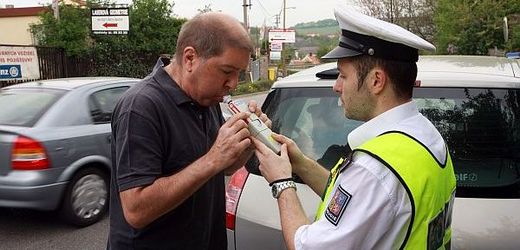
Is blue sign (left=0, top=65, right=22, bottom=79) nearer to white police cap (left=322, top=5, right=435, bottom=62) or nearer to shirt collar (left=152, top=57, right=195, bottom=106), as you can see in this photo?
shirt collar (left=152, top=57, right=195, bottom=106)

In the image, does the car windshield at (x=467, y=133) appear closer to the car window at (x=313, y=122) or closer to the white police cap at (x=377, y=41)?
the car window at (x=313, y=122)

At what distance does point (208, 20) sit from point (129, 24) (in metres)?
19.8

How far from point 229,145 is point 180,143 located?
24cm

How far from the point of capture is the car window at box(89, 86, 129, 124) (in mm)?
5441

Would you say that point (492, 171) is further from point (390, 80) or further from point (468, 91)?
point (390, 80)

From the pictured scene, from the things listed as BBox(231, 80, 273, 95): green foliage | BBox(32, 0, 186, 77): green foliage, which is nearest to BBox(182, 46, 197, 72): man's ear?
BBox(32, 0, 186, 77): green foliage

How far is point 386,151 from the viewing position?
1377 mm

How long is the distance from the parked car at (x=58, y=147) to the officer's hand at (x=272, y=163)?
11.6ft

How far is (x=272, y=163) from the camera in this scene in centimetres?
176

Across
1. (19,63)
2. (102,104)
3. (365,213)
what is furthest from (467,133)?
(19,63)

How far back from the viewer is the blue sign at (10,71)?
14922 mm

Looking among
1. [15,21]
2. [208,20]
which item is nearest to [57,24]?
[15,21]

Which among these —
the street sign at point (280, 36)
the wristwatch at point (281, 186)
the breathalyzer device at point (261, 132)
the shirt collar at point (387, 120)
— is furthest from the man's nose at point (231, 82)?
the street sign at point (280, 36)

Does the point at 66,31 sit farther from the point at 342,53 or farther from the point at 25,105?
the point at 342,53
